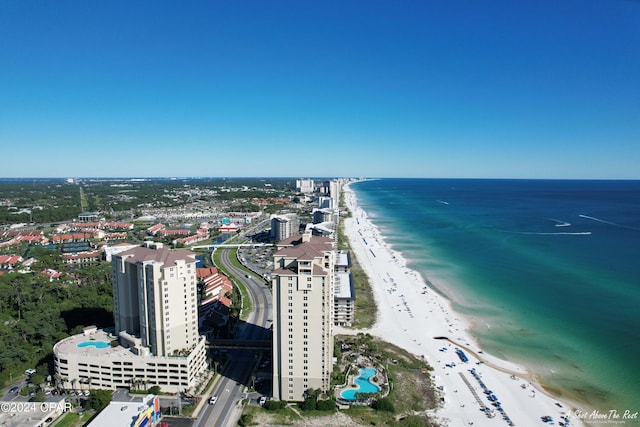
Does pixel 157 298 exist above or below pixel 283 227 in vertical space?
above

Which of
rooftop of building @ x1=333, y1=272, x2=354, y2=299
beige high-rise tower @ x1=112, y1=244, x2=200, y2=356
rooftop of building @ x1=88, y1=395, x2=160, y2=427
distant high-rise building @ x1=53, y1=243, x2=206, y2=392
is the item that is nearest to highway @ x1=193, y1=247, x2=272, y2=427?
distant high-rise building @ x1=53, y1=243, x2=206, y2=392

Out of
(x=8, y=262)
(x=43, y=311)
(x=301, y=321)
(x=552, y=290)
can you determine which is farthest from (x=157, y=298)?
(x=8, y=262)

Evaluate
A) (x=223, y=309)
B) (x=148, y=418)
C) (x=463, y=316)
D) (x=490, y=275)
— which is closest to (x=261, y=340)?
(x=223, y=309)

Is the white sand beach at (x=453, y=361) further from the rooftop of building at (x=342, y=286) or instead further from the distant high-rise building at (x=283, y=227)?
the distant high-rise building at (x=283, y=227)

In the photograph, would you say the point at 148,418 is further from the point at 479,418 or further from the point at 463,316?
the point at 463,316

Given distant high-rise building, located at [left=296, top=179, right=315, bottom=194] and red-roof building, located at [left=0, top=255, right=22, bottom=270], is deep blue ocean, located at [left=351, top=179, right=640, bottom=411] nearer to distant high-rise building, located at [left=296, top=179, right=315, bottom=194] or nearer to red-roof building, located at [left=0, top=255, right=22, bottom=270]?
red-roof building, located at [left=0, top=255, right=22, bottom=270]

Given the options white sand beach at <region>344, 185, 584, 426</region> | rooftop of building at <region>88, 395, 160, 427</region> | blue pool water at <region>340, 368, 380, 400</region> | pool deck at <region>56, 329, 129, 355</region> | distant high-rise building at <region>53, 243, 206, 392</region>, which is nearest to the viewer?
rooftop of building at <region>88, 395, 160, 427</region>

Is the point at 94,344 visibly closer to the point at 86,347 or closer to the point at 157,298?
the point at 86,347
